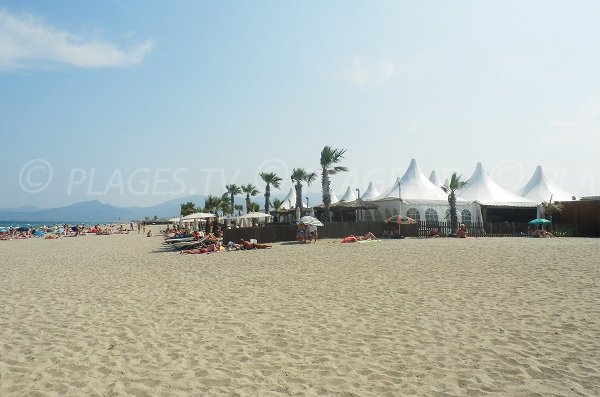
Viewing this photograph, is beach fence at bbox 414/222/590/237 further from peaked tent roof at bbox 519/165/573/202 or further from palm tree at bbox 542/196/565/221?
peaked tent roof at bbox 519/165/573/202

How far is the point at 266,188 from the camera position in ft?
150

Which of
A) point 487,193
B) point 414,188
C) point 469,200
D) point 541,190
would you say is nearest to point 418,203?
point 414,188

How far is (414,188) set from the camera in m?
35.5

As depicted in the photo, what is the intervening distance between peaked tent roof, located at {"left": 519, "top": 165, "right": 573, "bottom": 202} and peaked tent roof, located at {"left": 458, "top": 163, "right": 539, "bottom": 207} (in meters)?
2.23

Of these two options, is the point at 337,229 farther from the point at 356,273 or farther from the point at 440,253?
the point at 356,273

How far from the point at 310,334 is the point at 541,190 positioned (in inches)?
1536

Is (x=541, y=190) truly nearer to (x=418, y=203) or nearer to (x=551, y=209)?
(x=551, y=209)

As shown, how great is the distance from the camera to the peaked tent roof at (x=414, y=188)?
3458 centimetres

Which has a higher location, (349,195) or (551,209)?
(349,195)

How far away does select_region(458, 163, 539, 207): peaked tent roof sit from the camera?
34.7 meters

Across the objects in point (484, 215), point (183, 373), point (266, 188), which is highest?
point (266, 188)

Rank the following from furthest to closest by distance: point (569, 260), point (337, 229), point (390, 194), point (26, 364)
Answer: point (390, 194) < point (337, 229) < point (569, 260) < point (26, 364)

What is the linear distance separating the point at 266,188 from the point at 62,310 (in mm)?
38080

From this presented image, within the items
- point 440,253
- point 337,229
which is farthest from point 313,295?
point 337,229
